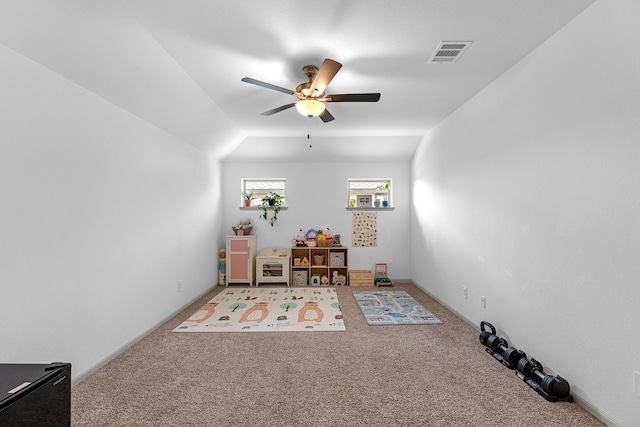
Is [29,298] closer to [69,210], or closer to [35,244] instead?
[35,244]

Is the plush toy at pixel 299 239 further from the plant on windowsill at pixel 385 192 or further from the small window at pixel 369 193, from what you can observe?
the plant on windowsill at pixel 385 192

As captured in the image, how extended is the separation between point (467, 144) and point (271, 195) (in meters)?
3.35

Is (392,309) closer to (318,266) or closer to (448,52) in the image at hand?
(318,266)

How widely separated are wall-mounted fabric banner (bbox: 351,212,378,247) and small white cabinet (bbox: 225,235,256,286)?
195cm

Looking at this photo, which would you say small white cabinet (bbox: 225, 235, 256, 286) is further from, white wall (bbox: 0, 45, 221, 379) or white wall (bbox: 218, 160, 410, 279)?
white wall (bbox: 0, 45, 221, 379)

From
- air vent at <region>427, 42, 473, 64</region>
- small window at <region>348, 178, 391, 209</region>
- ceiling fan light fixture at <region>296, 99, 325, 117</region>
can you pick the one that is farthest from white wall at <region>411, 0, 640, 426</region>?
small window at <region>348, 178, 391, 209</region>

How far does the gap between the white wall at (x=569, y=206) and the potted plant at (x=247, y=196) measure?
3739mm

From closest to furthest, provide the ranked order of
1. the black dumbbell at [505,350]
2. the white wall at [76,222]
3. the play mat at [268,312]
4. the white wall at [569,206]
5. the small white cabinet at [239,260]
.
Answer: the white wall at [569,206]
the white wall at [76,222]
the black dumbbell at [505,350]
the play mat at [268,312]
the small white cabinet at [239,260]

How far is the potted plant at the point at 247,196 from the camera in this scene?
529 cm

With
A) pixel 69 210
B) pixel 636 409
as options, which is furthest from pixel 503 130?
pixel 69 210

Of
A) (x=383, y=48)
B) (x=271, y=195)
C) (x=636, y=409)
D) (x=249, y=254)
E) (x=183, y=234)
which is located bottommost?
(x=636, y=409)

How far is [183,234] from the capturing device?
3.73 metres

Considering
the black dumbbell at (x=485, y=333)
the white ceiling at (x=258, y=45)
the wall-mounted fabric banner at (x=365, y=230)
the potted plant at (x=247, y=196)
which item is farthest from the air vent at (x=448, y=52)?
the potted plant at (x=247, y=196)

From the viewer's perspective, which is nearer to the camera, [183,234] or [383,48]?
[383,48]
